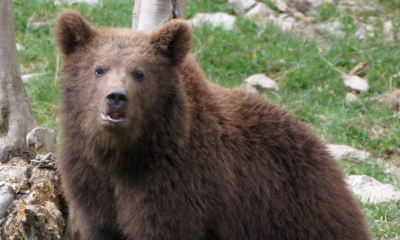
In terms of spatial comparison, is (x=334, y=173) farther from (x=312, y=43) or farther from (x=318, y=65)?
(x=312, y=43)

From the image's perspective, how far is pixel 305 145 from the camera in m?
4.59

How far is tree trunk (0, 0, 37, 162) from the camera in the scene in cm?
525

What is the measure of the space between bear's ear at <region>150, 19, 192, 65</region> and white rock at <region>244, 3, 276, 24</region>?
242 inches

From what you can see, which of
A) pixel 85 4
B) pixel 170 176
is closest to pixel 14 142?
pixel 170 176

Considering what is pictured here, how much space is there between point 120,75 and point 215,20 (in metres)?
6.02

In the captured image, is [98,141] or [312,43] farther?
[312,43]

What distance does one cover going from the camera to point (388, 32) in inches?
391

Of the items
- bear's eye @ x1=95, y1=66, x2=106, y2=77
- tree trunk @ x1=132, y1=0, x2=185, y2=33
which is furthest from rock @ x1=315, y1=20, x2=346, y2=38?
bear's eye @ x1=95, y1=66, x2=106, y2=77

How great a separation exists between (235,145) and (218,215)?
58 centimetres

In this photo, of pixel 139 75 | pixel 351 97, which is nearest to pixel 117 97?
pixel 139 75

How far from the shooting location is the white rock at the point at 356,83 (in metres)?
8.62

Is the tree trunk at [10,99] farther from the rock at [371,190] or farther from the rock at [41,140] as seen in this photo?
the rock at [371,190]

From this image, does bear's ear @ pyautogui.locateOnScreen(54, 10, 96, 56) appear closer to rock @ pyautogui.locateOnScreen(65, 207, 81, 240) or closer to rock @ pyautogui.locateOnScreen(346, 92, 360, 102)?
rock @ pyautogui.locateOnScreen(65, 207, 81, 240)

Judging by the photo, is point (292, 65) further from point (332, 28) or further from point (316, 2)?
point (316, 2)
